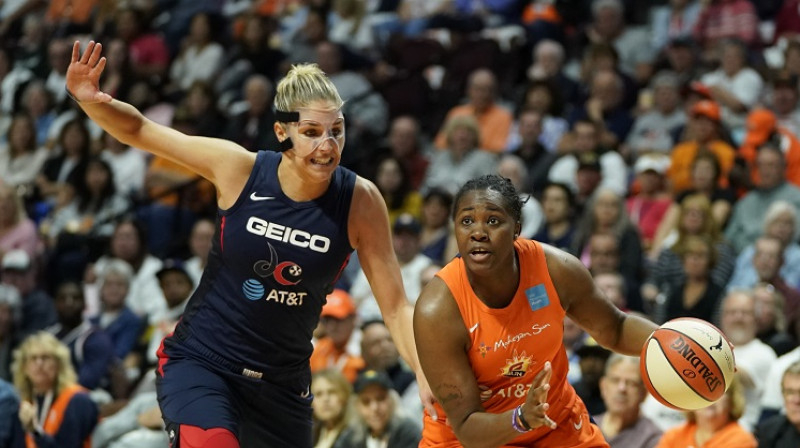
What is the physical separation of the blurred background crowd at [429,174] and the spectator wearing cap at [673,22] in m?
0.02

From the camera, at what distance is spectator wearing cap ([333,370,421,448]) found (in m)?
7.64

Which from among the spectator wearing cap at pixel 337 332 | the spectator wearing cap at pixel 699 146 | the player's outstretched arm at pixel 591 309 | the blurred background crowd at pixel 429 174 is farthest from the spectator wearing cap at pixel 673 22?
the player's outstretched arm at pixel 591 309

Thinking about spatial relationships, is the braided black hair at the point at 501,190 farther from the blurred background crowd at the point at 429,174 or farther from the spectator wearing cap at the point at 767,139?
the spectator wearing cap at the point at 767,139

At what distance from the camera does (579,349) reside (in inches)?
310

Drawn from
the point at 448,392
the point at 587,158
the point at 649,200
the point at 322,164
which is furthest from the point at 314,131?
the point at 649,200

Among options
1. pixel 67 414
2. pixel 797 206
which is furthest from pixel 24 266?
pixel 797 206

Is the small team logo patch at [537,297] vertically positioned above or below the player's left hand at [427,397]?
above

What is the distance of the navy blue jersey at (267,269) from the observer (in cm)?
513

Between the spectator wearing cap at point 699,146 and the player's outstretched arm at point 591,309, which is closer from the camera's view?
the player's outstretched arm at point 591,309

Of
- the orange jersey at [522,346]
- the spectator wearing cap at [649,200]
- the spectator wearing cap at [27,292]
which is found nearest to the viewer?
the orange jersey at [522,346]

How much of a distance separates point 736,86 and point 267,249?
7229 mm

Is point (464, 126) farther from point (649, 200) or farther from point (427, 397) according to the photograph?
point (427, 397)

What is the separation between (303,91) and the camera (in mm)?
5219

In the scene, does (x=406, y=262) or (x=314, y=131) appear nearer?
(x=314, y=131)
